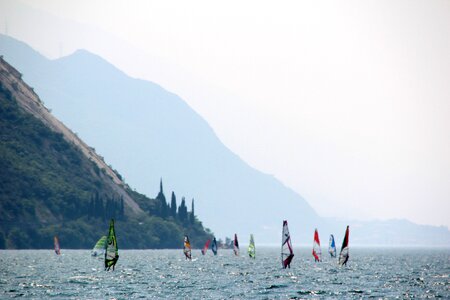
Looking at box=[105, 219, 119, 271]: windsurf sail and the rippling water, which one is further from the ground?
box=[105, 219, 119, 271]: windsurf sail

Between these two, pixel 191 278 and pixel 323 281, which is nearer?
pixel 323 281

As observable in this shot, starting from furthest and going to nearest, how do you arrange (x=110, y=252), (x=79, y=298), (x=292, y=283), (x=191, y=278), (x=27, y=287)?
(x=110, y=252) < (x=191, y=278) < (x=292, y=283) < (x=27, y=287) < (x=79, y=298)

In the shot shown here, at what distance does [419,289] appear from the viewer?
105 metres

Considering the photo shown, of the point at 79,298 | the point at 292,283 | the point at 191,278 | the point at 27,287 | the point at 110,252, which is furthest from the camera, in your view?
the point at 110,252

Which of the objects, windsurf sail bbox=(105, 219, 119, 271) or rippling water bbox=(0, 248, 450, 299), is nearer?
rippling water bbox=(0, 248, 450, 299)

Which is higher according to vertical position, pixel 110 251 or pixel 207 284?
pixel 110 251

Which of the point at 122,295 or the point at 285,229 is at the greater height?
the point at 285,229

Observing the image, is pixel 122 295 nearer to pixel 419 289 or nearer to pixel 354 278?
pixel 419 289

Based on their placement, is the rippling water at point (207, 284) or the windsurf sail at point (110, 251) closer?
the rippling water at point (207, 284)

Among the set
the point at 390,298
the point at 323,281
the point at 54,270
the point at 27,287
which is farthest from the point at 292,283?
the point at 54,270

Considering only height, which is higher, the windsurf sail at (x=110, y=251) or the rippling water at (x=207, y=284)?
the windsurf sail at (x=110, y=251)

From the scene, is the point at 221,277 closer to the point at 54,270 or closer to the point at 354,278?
the point at 354,278

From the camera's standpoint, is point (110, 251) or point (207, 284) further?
point (110, 251)

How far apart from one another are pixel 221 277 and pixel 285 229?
15.2 meters
